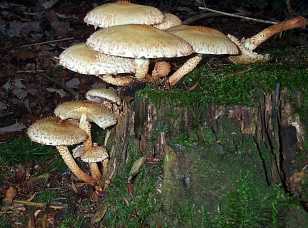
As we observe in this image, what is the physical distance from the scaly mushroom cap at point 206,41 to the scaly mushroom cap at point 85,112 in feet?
2.83

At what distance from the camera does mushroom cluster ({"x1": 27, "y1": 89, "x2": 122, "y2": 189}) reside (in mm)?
3361

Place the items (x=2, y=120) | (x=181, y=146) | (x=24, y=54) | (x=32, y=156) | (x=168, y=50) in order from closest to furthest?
(x=168, y=50) < (x=181, y=146) < (x=32, y=156) < (x=2, y=120) < (x=24, y=54)

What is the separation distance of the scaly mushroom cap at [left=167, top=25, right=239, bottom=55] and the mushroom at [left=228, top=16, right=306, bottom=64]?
Answer: 0.47 m

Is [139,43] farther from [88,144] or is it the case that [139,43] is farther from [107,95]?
[88,144]

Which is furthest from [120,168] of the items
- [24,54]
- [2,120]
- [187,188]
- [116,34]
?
[24,54]

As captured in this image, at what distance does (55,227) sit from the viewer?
3.90 m

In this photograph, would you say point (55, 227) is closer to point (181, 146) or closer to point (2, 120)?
point (181, 146)

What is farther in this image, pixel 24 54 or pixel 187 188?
pixel 24 54

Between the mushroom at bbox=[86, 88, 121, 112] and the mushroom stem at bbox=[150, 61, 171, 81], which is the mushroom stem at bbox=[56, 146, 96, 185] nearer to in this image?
the mushroom at bbox=[86, 88, 121, 112]

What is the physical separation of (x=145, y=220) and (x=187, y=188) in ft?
1.44

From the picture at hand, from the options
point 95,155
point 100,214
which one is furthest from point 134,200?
point 95,155

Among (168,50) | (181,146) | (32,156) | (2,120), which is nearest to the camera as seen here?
(168,50)

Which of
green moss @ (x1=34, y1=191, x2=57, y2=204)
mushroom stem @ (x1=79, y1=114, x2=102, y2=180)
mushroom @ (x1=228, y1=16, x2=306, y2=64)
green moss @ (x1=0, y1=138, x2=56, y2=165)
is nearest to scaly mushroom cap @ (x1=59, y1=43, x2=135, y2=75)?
mushroom stem @ (x1=79, y1=114, x2=102, y2=180)

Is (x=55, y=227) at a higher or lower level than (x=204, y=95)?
lower
